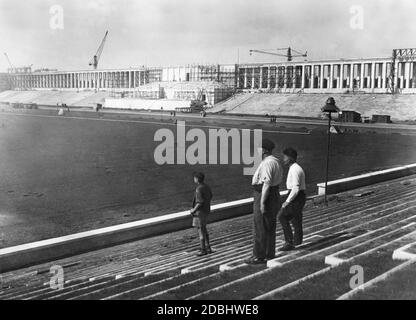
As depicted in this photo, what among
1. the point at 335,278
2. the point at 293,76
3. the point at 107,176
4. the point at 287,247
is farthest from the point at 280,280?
the point at 293,76

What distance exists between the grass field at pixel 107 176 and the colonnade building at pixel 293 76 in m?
39.7

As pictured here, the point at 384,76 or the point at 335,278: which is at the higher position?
the point at 384,76

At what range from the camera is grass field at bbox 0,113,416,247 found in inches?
482

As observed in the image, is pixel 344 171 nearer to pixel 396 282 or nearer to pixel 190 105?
A: pixel 396 282

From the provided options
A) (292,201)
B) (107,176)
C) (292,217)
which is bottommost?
(107,176)

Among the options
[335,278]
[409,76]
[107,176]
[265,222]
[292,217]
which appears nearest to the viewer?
[335,278]

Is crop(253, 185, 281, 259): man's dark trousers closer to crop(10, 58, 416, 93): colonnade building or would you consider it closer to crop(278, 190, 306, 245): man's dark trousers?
crop(278, 190, 306, 245): man's dark trousers

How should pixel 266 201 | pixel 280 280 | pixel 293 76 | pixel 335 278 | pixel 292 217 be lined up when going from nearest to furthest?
pixel 335 278 < pixel 280 280 < pixel 266 201 < pixel 292 217 < pixel 293 76

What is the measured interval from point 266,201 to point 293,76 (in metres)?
80.5

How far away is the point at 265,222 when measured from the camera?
20.7 ft

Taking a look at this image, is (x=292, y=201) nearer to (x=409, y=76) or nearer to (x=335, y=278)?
(x=335, y=278)

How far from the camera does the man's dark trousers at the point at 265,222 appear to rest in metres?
6.23

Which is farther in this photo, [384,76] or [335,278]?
[384,76]
